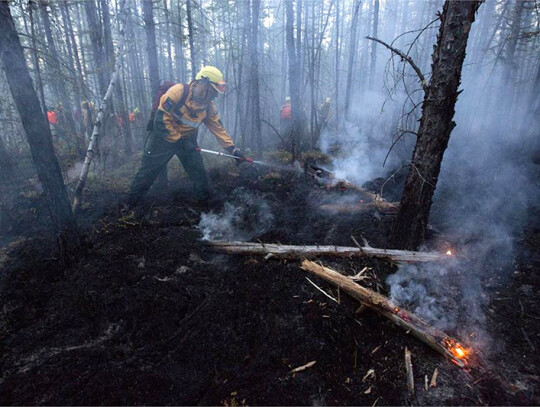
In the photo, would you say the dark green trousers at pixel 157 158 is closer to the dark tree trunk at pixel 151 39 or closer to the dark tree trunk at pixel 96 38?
the dark tree trunk at pixel 151 39

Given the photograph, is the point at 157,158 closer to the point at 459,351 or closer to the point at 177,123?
the point at 177,123

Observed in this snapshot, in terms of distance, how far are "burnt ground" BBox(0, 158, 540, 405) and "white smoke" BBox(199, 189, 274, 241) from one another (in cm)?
66

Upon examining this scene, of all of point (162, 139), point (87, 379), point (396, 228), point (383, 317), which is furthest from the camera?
point (162, 139)

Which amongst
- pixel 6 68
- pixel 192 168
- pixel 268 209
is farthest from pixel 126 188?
pixel 6 68

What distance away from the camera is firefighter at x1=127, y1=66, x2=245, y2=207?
591 cm

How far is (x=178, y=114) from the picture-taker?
605cm

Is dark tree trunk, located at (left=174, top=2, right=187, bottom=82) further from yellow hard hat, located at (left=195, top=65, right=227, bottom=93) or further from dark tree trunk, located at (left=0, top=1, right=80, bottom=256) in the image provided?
dark tree trunk, located at (left=0, top=1, right=80, bottom=256)

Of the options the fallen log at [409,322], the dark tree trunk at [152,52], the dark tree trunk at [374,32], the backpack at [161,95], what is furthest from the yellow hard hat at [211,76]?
the dark tree trunk at [374,32]

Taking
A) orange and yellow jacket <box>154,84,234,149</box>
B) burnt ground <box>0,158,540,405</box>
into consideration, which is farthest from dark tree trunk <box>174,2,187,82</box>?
burnt ground <box>0,158,540,405</box>

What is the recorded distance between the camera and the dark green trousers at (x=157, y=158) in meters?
6.04

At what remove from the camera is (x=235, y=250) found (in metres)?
4.45

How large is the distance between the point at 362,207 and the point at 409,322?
3332 millimetres

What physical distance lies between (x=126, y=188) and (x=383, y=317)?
23.5 feet

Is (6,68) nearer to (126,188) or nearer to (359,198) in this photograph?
(126,188)
